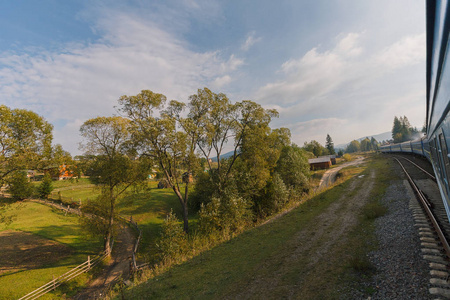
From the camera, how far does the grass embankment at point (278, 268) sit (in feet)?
22.3

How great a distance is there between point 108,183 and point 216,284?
18582 mm

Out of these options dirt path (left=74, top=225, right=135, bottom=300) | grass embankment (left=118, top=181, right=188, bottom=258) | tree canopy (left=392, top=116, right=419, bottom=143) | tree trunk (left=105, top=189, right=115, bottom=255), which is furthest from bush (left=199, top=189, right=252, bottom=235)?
tree canopy (left=392, top=116, right=419, bottom=143)

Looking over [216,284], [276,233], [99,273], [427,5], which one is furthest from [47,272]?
[427,5]

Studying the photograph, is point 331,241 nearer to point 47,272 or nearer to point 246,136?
point 246,136

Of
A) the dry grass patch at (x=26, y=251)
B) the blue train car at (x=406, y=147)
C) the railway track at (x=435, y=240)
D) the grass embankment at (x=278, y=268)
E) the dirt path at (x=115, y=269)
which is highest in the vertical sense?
the blue train car at (x=406, y=147)

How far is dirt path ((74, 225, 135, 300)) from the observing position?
50.5 feet

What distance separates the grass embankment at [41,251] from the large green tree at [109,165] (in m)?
2.67

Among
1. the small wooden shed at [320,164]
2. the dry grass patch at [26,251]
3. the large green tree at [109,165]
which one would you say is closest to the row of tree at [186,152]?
the large green tree at [109,165]

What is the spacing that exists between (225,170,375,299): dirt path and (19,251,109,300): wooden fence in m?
17.1

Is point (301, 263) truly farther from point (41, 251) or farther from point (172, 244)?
point (41, 251)

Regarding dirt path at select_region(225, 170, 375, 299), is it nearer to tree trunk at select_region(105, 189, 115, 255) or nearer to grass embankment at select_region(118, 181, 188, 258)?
grass embankment at select_region(118, 181, 188, 258)

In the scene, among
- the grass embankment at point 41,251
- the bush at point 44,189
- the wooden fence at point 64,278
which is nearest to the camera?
the wooden fence at point 64,278

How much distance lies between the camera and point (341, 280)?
Answer: 648 cm

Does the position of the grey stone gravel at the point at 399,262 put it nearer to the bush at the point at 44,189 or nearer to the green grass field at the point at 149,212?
the green grass field at the point at 149,212
